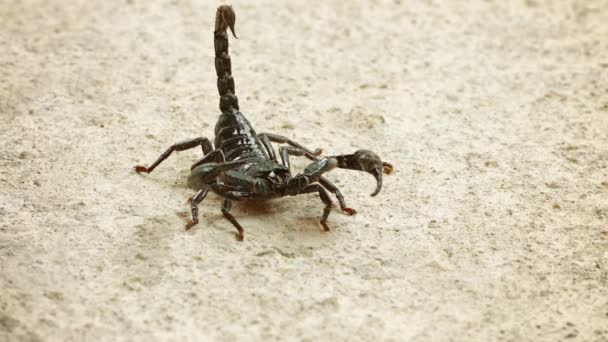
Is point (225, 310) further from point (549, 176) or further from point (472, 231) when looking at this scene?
point (549, 176)

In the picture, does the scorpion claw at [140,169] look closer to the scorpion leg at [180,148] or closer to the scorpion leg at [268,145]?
the scorpion leg at [180,148]

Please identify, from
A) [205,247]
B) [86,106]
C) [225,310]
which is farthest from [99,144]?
[225,310]

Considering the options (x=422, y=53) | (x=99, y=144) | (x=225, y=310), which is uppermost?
(x=422, y=53)

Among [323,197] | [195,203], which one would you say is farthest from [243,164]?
[323,197]

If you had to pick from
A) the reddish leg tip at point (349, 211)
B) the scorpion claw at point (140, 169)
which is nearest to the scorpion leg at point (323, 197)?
the reddish leg tip at point (349, 211)

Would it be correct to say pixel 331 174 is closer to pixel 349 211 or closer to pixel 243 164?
pixel 349 211

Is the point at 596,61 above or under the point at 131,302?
above
